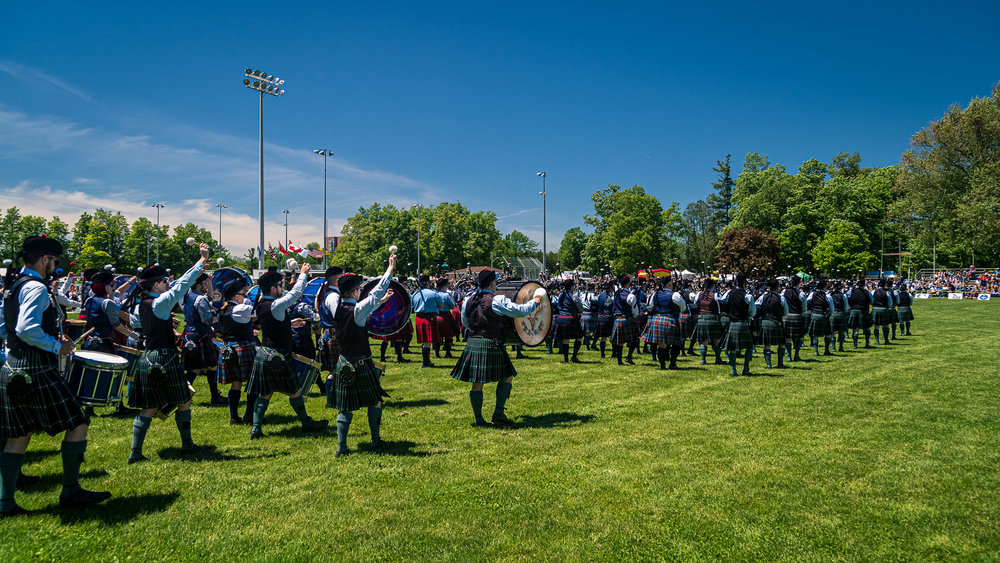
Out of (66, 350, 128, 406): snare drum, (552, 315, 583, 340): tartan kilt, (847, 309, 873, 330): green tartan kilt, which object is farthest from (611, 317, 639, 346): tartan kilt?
(66, 350, 128, 406): snare drum

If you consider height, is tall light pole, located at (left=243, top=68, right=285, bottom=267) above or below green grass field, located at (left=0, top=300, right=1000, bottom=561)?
above

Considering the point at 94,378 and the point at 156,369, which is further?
the point at 156,369

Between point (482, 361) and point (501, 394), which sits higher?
point (482, 361)

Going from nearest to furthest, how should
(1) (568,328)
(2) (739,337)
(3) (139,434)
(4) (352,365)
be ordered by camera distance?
→ (3) (139,434), (4) (352,365), (2) (739,337), (1) (568,328)

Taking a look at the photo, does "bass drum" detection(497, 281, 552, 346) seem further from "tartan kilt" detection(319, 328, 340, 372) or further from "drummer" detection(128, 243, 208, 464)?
"drummer" detection(128, 243, 208, 464)

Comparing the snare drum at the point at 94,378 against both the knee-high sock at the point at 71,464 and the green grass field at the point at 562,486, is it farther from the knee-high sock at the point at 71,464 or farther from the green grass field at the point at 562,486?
the green grass field at the point at 562,486

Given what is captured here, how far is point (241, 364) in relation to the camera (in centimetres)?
747

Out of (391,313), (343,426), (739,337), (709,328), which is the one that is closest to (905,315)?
(709,328)

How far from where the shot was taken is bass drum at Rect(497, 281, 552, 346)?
722 centimetres

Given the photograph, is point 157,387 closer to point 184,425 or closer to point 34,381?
point 184,425

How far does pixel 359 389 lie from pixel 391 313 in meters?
1.17

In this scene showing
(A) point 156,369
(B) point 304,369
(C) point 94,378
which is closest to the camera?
(C) point 94,378

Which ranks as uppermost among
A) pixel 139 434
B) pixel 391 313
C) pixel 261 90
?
pixel 261 90

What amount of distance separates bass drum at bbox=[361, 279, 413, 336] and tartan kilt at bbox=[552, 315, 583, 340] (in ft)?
25.3
